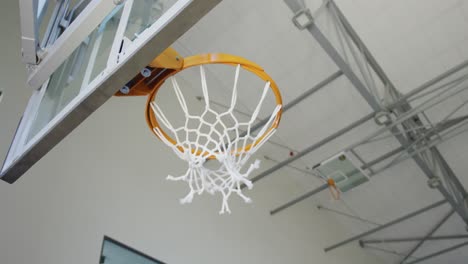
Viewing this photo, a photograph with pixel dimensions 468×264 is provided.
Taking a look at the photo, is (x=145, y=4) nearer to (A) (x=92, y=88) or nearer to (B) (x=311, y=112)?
(A) (x=92, y=88)

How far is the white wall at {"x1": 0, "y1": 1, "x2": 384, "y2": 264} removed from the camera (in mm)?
3740

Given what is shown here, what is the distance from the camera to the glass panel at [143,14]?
7.49ft

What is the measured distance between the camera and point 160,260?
4.74 m

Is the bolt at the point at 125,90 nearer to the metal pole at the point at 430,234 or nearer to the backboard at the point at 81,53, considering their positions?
the backboard at the point at 81,53

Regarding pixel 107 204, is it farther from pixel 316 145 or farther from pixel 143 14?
pixel 316 145

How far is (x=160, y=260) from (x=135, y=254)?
0.32 m

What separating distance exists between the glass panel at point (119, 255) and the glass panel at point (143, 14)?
2528 millimetres

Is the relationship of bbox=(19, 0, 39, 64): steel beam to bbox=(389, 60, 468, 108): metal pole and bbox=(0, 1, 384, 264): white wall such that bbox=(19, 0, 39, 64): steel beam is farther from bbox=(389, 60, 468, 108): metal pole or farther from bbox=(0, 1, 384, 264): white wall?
bbox=(389, 60, 468, 108): metal pole

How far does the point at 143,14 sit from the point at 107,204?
2.54m

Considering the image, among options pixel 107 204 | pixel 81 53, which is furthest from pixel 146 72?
pixel 107 204

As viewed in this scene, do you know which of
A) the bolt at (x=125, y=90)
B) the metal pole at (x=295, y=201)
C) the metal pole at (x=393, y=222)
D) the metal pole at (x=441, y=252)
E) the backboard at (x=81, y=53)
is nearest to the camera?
the backboard at (x=81, y=53)

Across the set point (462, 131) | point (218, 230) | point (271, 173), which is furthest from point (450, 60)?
point (218, 230)

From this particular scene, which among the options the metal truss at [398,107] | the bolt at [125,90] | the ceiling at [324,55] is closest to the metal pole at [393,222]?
the metal truss at [398,107]

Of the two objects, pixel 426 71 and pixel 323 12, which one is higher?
pixel 323 12
